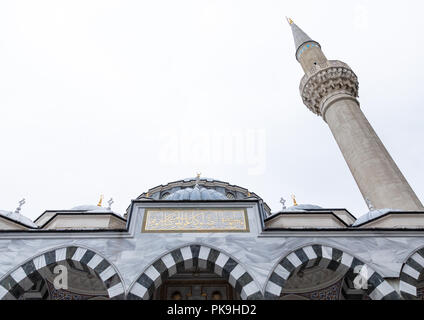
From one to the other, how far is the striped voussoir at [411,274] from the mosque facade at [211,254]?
Answer: 0.02 meters

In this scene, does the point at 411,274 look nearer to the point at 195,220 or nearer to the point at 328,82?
the point at 195,220

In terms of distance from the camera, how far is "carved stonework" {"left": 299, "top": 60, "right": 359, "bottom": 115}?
12.4 m

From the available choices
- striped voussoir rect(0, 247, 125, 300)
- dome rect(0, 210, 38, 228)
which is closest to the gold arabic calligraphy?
striped voussoir rect(0, 247, 125, 300)

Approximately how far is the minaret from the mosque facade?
2.25 metres

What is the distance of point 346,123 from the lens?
1105 cm

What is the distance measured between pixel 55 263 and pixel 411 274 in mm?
6426

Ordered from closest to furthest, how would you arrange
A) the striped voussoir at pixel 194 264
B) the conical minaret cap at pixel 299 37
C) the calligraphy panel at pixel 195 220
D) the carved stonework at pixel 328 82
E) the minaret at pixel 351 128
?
the striped voussoir at pixel 194 264
the calligraphy panel at pixel 195 220
the minaret at pixel 351 128
the carved stonework at pixel 328 82
the conical minaret cap at pixel 299 37

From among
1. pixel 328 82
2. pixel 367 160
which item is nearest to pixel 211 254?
pixel 367 160

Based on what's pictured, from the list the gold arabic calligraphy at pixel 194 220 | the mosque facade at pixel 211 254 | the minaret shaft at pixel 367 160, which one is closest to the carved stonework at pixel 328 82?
the minaret shaft at pixel 367 160

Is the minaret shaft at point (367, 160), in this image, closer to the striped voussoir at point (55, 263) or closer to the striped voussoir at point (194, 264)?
the striped voussoir at point (194, 264)

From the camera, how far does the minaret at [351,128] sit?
8.97 meters

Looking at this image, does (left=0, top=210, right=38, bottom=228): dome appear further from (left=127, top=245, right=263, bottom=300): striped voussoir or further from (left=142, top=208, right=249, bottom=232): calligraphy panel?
(left=127, top=245, right=263, bottom=300): striped voussoir
